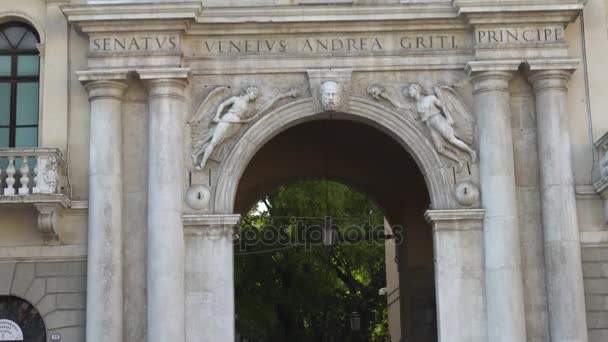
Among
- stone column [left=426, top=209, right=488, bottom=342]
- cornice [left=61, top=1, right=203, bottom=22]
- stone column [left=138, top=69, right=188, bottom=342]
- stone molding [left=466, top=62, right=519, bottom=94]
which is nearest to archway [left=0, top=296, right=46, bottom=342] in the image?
stone column [left=138, top=69, right=188, bottom=342]

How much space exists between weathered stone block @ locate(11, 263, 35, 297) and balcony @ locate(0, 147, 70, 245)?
69cm

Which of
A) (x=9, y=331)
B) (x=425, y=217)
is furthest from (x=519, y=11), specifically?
(x=9, y=331)

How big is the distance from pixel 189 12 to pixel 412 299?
31.4 feet

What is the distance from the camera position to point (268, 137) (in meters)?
22.4

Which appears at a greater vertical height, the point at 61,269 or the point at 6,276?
the point at 61,269

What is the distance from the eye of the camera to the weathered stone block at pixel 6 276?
21.9 meters

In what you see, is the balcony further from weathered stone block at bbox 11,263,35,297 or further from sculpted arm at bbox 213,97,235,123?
sculpted arm at bbox 213,97,235,123

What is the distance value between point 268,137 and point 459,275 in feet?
14.2

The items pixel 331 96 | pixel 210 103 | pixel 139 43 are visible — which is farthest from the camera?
pixel 210 103

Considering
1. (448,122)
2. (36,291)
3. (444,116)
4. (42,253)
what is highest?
(444,116)

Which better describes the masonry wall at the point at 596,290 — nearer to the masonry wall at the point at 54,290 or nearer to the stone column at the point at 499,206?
the stone column at the point at 499,206

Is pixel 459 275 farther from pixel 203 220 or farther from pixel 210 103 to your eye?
pixel 210 103

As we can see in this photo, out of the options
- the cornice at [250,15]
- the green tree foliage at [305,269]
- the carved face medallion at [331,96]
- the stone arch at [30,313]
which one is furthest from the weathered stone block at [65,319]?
the green tree foliage at [305,269]

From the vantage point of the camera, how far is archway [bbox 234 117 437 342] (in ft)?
91.2
